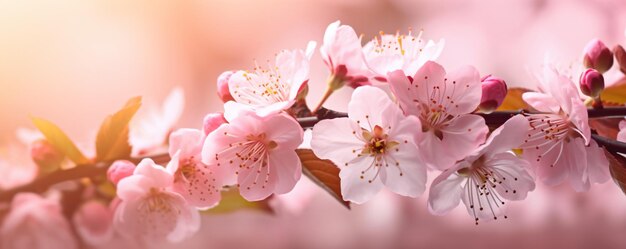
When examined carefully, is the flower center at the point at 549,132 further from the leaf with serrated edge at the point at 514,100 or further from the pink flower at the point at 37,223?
the pink flower at the point at 37,223

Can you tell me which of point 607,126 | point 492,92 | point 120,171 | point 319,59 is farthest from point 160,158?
point 319,59

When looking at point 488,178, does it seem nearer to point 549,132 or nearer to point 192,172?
point 549,132

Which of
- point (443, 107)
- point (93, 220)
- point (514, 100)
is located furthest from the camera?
point (93, 220)

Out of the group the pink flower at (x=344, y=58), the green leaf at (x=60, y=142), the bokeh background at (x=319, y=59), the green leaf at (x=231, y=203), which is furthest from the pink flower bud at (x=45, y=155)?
the bokeh background at (x=319, y=59)

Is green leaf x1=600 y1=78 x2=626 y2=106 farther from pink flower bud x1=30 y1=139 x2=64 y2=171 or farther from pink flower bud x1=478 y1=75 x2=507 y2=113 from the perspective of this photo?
pink flower bud x1=30 y1=139 x2=64 y2=171

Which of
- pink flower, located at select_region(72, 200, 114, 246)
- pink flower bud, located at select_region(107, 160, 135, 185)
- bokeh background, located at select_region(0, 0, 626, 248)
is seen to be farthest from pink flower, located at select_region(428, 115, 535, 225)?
bokeh background, located at select_region(0, 0, 626, 248)

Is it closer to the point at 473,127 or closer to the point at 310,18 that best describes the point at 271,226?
the point at 310,18

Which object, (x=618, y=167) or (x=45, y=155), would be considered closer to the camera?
(x=618, y=167)
